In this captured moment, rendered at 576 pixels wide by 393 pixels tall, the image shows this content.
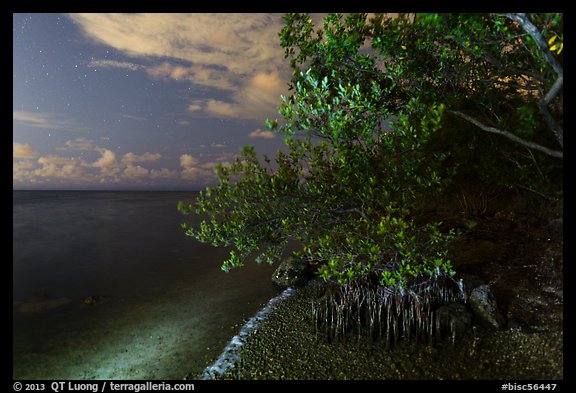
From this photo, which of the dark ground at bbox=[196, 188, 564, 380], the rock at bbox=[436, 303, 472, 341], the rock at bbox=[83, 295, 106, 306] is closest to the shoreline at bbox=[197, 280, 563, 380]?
the dark ground at bbox=[196, 188, 564, 380]

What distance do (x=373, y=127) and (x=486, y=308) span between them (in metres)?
6.60

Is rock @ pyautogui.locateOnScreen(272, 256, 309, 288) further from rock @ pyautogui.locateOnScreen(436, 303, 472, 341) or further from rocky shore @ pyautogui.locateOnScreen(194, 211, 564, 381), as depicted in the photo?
rock @ pyautogui.locateOnScreen(436, 303, 472, 341)

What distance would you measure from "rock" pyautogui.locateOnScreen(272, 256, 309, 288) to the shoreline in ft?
18.9

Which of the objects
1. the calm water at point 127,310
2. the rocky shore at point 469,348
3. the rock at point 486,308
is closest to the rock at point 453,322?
the rocky shore at point 469,348

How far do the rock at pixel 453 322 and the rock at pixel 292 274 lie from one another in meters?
7.75

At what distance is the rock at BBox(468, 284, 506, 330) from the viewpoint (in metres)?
9.14

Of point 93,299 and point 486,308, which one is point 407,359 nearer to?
point 486,308

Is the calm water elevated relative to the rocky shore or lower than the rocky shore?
lower

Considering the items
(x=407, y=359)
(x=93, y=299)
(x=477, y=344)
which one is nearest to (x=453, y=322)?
(x=477, y=344)

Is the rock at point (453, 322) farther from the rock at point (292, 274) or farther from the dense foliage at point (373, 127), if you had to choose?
the rock at point (292, 274)

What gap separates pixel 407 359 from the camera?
28.0 feet

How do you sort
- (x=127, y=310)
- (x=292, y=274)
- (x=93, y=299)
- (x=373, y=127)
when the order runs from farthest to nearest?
(x=93, y=299), (x=292, y=274), (x=127, y=310), (x=373, y=127)

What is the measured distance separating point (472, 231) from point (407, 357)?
9001 mm

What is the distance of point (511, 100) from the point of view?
11.7 m
